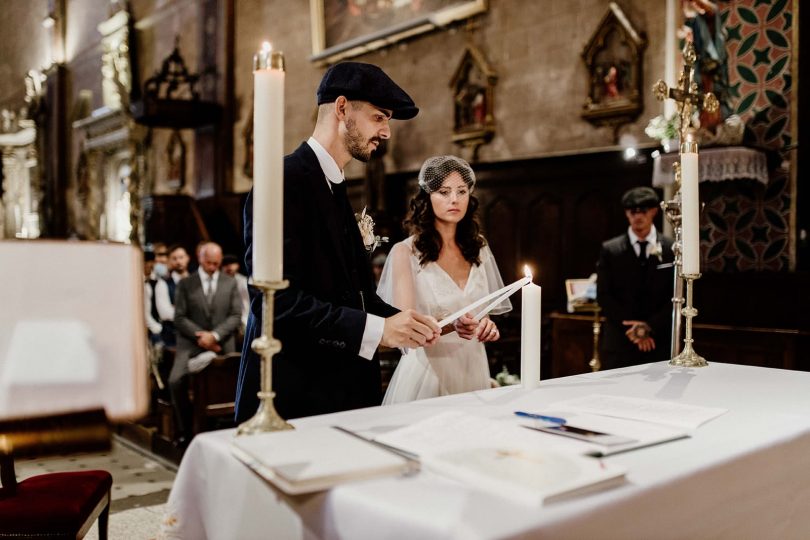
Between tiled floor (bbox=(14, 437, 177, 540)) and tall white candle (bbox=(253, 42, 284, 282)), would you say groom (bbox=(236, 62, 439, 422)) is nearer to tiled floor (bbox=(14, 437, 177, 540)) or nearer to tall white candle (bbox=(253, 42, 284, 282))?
tall white candle (bbox=(253, 42, 284, 282))

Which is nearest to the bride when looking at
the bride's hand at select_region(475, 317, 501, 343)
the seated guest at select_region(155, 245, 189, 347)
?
the bride's hand at select_region(475, 317, 501, 343)

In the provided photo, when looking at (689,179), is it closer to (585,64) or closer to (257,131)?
(257,131)

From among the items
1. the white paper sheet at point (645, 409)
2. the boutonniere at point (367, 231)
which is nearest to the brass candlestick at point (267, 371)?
the white paper sheet at point (645, 409)

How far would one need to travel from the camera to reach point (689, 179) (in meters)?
2.31

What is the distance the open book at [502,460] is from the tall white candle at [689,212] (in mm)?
1203

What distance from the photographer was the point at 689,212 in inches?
91.6

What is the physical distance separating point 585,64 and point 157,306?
14.9 ft

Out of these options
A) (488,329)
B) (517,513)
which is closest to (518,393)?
(488,329)

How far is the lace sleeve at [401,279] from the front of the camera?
110 inches

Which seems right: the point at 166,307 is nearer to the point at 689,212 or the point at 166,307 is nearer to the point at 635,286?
the point at 635,286

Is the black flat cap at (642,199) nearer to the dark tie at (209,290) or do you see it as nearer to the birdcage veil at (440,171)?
the birdcage veil at (440,171)

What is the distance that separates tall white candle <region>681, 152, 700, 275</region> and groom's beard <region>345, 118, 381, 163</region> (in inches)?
39.0

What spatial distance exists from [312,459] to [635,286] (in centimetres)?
365

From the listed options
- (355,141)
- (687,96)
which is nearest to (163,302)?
(355,141)
